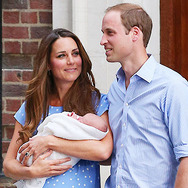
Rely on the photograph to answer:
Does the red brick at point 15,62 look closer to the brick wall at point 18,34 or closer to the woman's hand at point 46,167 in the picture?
the brick wall at point 18,34

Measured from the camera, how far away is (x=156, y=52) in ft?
11.8

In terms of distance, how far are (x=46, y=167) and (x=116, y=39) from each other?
732 mm

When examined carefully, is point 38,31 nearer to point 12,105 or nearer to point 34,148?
point 12,105

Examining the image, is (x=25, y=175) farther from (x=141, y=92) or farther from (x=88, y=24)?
(x=88, y=24)

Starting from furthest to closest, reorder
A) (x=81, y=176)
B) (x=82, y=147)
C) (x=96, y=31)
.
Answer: (x=96, y=31) < (x=81, y=176) < (x=82, y=147)

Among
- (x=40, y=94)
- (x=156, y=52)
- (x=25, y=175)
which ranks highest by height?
(x=156, y=52)

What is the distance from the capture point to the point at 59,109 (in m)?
2.80

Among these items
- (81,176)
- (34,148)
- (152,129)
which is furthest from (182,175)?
→ (34,148)

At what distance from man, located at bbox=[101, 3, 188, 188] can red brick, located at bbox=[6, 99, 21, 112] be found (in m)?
1.38

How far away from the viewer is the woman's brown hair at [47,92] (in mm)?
2754

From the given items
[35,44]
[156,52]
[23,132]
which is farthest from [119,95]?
[35,44]

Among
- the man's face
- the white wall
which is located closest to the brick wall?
the white wall

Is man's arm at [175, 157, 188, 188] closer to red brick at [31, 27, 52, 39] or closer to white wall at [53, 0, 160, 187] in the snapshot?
white wall at [53, 0, 160, 187]

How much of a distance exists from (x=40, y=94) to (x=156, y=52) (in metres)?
1.13
